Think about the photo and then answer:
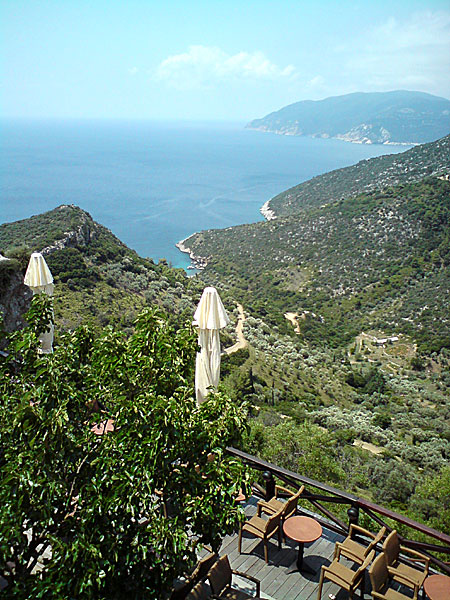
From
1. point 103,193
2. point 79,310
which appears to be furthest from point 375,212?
point 103,193

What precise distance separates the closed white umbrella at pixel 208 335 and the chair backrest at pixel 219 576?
6.03 feet

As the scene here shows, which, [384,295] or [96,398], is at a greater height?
[96,398]

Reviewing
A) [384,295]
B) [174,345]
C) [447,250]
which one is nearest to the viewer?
[174,345]

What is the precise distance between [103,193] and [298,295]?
76.1 metres

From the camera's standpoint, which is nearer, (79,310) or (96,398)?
(96,398)

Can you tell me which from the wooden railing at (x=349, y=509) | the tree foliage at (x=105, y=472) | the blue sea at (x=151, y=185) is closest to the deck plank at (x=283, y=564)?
the wooden railing at (x=349, y=509)

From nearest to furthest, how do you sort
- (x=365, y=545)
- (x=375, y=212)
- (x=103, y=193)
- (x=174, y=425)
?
(x=174, y=425), (x=365, y=545), (x=375, y=212), (x=103, y=193)

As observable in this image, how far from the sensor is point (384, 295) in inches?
1813

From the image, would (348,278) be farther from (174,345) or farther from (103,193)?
(103,193)

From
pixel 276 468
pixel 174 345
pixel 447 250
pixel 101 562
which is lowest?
Result: pixel 447 250

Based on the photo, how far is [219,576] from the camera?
12.9 feet

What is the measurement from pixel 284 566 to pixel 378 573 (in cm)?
110

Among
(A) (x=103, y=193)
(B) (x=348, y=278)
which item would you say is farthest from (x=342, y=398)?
(A) (x=103, y=193)

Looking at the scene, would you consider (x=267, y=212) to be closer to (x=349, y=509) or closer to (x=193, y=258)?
(x=193, y=258)
